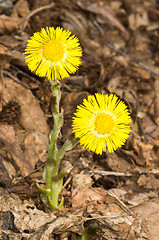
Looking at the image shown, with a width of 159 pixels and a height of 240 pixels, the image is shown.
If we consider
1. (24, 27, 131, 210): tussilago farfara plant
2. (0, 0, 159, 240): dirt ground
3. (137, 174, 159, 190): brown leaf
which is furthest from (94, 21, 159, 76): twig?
(24, 27, 131, 210): tussilago farfara plant

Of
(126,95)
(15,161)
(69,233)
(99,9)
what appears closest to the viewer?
(69,233)

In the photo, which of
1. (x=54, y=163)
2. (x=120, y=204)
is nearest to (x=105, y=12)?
(x=54, y=163)

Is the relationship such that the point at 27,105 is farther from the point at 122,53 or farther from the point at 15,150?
the point at 122,53

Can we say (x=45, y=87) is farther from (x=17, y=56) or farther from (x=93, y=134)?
(x=93, y=134)

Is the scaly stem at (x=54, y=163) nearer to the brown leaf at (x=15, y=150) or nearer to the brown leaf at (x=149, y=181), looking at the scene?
the brown leaf at (x=15, y=150)

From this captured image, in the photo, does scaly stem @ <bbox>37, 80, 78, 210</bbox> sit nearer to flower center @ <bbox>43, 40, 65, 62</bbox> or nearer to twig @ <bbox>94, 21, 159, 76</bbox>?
flower center @ <bbox>43, 40, 65, 62</bbox>

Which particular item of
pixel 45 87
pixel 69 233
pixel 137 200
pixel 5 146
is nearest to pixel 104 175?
pixel 137 200

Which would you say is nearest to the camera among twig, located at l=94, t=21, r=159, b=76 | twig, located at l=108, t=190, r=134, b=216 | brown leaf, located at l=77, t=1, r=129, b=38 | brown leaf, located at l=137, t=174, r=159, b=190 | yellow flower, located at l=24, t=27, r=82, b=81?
yellow flower, located at l=24, t=27, r=82, b=81

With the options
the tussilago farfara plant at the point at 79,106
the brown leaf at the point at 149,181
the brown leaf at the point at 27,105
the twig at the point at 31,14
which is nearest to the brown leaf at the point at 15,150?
the brown leaf at the point at 27,105
